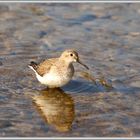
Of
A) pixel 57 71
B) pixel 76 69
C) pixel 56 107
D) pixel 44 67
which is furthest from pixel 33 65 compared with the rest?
pixel 56 107

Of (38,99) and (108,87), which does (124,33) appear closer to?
Answer: (108,87)

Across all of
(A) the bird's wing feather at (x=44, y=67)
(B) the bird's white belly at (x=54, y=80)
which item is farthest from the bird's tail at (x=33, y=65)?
(B) the bird's white belly at (x=54, y=80)

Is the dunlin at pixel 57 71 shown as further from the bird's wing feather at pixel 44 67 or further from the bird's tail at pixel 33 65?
the bird's tail at pixel 33 65

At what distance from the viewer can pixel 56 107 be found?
13.3 m

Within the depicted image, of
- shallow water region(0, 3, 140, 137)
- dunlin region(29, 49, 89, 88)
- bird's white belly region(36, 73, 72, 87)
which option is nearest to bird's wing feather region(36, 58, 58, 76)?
dunlin region(29, 49, 89, 88)

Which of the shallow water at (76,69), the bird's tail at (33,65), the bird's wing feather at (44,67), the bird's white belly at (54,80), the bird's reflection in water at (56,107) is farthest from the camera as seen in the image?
the bird's tail at (33,65)

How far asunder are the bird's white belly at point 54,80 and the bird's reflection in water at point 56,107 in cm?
29

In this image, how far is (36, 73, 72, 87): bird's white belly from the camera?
1398cm

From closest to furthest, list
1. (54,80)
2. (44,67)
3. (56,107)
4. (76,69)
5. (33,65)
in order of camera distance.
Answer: (56,107)
(54,80)
(44,67)
(33,65)
(76,69)

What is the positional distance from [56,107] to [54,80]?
934 millimetres

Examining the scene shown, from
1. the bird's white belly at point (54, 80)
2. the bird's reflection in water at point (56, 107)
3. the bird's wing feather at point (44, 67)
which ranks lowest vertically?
the bird's reflection in water at point (56, 107)

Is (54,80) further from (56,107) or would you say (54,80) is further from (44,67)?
(56,107)

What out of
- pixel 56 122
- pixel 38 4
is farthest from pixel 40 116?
pixel 38 4

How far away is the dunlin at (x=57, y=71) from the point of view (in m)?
14.0
